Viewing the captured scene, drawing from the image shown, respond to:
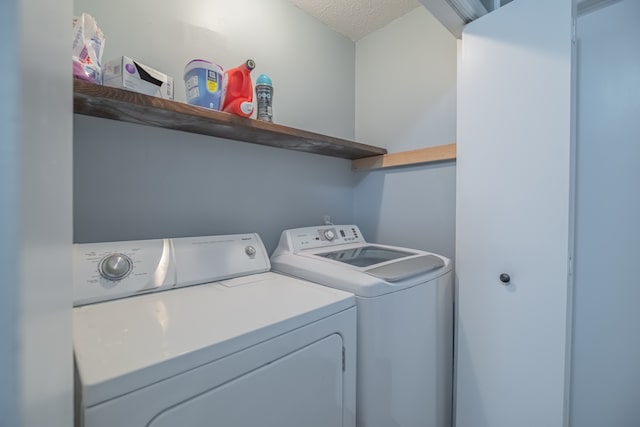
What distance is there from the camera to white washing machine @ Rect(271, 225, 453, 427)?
935 millimetres

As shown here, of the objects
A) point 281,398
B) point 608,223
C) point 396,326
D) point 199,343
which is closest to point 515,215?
point 608,223

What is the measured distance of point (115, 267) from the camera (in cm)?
92

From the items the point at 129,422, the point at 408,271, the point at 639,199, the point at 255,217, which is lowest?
the point at 129,422

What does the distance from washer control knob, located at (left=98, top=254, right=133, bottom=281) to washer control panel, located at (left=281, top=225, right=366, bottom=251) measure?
2.38 feet

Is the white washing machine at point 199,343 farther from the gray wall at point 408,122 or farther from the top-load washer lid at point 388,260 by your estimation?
the gray wall at point 408,122

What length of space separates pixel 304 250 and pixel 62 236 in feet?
3.74

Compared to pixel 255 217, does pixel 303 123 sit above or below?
above

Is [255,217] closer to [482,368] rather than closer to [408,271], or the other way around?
[408,271]

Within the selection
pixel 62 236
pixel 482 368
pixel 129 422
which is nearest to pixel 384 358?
pixel 482 368

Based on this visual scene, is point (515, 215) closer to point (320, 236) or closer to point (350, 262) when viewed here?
point (350, 262)

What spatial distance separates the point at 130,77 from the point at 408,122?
1.55 m

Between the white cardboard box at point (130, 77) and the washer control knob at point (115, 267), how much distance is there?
606 mm

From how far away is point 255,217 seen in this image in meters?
1.54

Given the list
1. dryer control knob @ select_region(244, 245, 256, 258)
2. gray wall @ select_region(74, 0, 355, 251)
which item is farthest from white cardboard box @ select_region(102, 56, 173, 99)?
dryer control knob @ select_region(244, 245, 256, 258)
